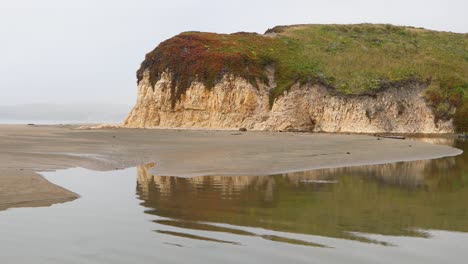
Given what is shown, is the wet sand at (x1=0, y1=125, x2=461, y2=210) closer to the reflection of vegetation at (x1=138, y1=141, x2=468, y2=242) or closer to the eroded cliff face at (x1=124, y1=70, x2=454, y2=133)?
the reflection of vegetation at (x1=138, y1=141, x2=468, y2=242)

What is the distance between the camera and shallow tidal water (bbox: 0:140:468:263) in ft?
17.1

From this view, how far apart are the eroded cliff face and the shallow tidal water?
33.5 metres

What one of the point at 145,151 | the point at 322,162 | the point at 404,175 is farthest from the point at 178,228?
the point at 145,151

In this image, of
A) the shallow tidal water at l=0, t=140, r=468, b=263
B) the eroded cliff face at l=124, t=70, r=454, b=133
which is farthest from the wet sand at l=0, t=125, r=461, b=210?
the eroded cliff face at l=124, t=70, r=454, b=133

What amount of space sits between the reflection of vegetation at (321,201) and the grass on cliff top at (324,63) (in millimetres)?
33778

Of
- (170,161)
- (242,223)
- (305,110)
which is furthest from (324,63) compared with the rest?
(242,223)

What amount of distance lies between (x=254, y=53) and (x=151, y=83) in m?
10.9

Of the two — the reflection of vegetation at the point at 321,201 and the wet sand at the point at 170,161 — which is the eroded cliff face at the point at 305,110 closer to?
the wet sand at the point at 170,161

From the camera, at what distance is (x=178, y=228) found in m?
6.44

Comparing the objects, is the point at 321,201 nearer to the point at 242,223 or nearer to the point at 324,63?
the point at 242,223

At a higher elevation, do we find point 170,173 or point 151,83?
point 151,83

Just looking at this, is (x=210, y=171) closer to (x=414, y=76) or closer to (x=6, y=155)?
(x=6, y=155)

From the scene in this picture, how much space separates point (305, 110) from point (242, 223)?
39613 mm

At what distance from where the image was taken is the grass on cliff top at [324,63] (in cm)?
4609
